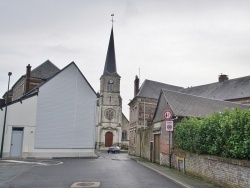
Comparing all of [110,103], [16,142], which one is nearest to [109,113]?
[110,103]

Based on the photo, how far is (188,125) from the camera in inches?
571

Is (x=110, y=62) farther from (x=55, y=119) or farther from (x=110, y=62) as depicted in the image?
(x=55, y=119)

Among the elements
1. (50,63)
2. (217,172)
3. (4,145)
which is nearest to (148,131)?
(4,145)

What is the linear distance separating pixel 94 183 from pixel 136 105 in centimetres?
3112

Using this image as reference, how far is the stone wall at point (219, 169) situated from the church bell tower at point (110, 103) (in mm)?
43210

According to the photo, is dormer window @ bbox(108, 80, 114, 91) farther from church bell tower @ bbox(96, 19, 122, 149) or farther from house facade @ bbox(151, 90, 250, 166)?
house facade @ bbox(151, 90, 250, 166)

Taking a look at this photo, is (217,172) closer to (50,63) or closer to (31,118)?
(31,118)

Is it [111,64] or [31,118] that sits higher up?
[111,64]

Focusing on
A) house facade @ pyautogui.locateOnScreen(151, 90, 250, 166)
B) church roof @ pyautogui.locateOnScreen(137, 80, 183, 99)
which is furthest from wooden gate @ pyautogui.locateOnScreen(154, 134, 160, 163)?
church roof @ pyautogui.locateOnScreen(137, 80, 183, 99)

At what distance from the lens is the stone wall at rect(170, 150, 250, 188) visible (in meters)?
8.61

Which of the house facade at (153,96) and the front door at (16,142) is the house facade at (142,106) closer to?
the house facade at (153,96)

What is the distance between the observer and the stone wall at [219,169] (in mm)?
8609

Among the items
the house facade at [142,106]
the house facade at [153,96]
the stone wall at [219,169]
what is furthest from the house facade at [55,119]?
the house facade at [142,106]

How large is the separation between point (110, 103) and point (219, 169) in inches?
1891
